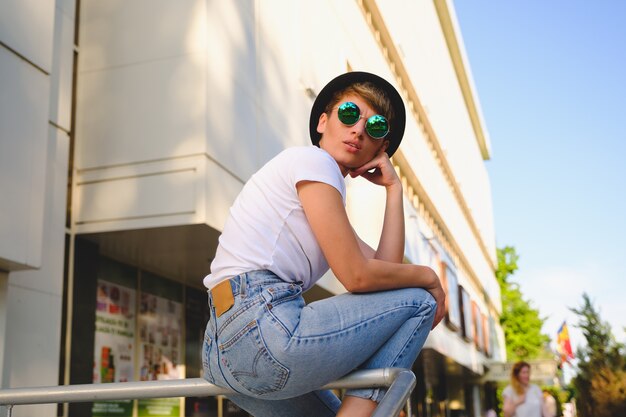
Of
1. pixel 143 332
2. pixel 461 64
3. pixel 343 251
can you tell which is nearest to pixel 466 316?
pixel 461 64

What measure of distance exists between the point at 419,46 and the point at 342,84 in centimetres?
2275

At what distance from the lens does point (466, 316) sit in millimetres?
27109

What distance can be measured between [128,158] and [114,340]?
2.11 meters

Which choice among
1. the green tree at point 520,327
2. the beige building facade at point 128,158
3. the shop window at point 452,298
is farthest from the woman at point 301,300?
the green tree at point 520,327

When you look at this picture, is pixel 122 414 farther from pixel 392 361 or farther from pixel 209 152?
pixel 392 361

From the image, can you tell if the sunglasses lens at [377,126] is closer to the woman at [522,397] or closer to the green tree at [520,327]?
the woman at [522,397]

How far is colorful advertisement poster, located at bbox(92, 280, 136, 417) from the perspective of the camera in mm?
8188

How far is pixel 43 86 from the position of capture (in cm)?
580

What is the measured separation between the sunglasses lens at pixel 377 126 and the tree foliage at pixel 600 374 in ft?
47.0

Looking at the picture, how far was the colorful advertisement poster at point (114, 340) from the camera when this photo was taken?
819 centimetres

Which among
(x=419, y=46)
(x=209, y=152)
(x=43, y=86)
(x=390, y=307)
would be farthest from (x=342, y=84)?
(x=419, y=46)

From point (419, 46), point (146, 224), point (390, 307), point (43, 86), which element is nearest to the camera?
point (390, 307)

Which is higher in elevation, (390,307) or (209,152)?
(209,152)

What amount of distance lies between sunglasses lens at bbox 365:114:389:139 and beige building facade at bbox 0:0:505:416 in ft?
11.6
